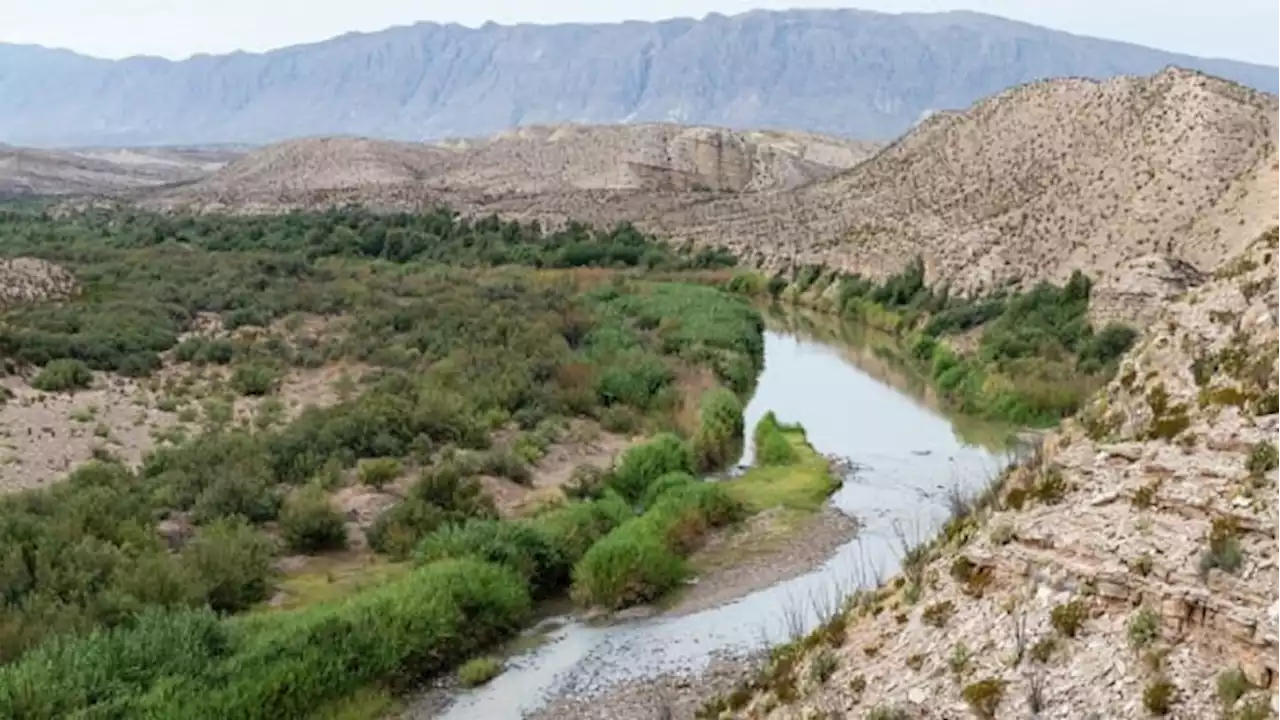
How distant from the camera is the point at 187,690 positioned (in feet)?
51.7

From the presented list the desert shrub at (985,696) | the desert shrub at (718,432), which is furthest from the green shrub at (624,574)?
the desert shrub at (985,696)

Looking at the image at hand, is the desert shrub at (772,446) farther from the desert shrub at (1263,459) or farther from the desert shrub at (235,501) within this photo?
the desert shrub at (1263,459)

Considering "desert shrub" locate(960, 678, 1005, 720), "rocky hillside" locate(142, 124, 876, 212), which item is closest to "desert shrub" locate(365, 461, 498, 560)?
"desert shrub" locate(960, 678, 1005, 720)

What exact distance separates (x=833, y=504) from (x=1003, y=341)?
1562 centimetres

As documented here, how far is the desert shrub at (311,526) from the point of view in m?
23.0

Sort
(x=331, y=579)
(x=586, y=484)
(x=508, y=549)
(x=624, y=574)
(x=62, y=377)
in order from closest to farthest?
(x=508, y=549)
(x=624, y=574)
(x=331, y=579)
(x=586, y=484)
(x=62, y=377)

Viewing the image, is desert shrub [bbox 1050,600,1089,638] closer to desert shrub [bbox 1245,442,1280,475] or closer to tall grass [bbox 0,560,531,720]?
desert shrub [bbox 1245,442,1280,475]

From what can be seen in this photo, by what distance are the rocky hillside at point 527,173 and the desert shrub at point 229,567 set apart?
6689 cm

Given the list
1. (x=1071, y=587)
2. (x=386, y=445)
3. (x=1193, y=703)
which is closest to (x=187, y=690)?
(x=1071, y=587)

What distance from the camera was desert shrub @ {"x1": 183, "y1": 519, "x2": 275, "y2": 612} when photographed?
19.8 metres

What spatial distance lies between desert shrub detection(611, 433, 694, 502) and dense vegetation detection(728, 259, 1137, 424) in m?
10.5

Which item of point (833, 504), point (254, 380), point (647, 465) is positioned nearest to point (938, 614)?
point (833, 504)

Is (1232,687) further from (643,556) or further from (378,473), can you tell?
(378,473)

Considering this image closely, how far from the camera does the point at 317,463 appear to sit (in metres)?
26.7
